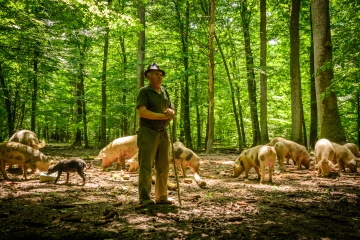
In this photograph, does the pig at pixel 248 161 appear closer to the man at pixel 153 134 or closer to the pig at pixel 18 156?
the man at pixel 153 134

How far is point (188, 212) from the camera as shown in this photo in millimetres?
4242

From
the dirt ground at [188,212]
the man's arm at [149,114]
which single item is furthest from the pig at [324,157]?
the man's arm at [149,114]

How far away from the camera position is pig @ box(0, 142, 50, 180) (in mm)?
6992

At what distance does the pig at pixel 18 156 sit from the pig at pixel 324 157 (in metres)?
8.10

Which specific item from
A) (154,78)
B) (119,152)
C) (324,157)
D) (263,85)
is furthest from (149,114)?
(263,85)

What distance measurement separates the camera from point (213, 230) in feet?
11.2

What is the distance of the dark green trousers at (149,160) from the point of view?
181 inches

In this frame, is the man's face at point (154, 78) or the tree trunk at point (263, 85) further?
the tree trunk at point (263, 85)

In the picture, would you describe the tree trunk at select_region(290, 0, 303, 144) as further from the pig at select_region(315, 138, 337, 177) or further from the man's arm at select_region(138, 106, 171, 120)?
the man's arm at select_region(138, 106, 171, 120)

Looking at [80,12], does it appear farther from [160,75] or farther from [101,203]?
[101,203]

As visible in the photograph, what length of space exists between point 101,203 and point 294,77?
11908 mm

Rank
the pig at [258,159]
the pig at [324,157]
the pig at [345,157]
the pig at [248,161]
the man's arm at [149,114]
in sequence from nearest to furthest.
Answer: the man's arm at [149,114], the pig at [258,159], the pig at [248,161], the pig at [324,157], the pig at [345,157]

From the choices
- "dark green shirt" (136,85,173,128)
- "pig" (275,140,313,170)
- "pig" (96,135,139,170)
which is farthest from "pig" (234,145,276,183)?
"pig" (96,135,139,170)

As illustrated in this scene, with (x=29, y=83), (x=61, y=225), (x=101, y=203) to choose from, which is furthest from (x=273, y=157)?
(x=29, y=83)
